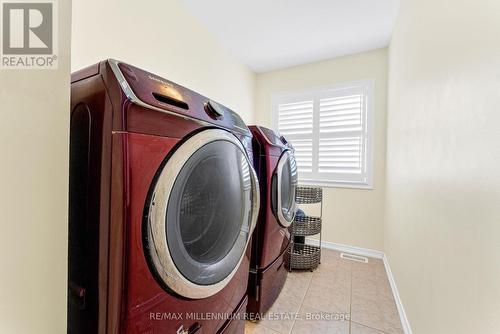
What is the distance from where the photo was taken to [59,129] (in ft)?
1.67

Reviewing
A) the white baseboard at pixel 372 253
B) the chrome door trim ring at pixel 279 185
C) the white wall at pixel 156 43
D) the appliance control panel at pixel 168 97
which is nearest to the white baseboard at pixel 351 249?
the white baseboard at pixel 372 253

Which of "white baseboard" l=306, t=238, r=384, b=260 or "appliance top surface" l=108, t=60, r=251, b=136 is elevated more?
"appliance top surface" l=108, t=60, r=251, b=136

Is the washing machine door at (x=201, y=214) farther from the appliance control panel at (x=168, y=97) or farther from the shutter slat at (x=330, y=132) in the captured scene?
the shutter slat at (x=330, y=132)

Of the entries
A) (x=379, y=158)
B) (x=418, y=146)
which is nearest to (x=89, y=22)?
(x=418, y=146)

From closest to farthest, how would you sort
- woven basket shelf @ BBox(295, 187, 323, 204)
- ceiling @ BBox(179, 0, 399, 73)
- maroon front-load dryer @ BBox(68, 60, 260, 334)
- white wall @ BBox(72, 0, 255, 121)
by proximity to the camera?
maroon front-load dryer @ BBox(68, 60, 260, 334) → white wall @ BBox(72, 0, 255, 121) → ceiling @ BBox(179, 0, 399, 73) → woven basket shelf @ BBox(295, 187, 323, 204)

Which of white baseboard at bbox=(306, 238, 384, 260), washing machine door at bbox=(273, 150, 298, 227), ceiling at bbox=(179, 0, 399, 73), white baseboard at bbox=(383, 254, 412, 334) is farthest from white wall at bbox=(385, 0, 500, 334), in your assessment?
white baseboard at bbox=(306, 238, 384, 260)

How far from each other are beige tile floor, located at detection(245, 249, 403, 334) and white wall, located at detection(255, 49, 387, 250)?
423 millimetres

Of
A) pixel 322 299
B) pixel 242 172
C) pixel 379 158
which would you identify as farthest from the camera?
pixel 379 158

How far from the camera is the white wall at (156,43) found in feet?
→ 3.84

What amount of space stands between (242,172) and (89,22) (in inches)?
45.1

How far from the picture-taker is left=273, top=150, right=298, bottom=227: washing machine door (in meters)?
1.36

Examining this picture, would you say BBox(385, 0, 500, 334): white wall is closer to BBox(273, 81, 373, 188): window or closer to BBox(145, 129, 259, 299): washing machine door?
BBox(145, 129, 259, 299): washing machine door

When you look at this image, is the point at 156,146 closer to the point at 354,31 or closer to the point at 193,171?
the point at 193,171

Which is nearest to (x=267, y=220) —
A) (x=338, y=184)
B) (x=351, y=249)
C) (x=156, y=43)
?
(x=156, y=43)
